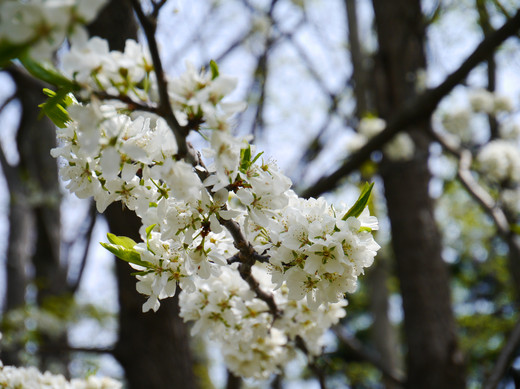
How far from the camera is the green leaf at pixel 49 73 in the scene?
3.21ft

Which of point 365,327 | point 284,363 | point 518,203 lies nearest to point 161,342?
point 284,363

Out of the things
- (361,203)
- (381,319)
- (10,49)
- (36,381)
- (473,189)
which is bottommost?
(36,381)

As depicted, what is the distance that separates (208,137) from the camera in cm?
107

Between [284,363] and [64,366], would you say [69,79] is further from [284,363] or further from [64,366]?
[64,366]

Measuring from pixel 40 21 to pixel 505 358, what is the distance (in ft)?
9.95

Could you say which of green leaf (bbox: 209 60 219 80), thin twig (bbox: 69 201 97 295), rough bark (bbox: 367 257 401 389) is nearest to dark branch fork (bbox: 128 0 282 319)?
green leaf (bbox: 209 60 219 80)

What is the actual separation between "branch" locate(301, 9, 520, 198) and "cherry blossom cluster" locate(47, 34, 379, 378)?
2.21 m

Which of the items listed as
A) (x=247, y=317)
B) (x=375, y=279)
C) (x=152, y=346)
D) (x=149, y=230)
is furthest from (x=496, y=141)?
(x=149, y=230)

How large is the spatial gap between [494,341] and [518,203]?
28.3 feet

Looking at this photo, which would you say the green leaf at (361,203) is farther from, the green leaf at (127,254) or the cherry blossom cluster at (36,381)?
the cherry blossom cluster at (36,381)

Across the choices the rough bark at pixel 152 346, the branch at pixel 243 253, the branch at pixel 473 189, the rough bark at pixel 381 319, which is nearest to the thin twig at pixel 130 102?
the branch at pixel 243 253

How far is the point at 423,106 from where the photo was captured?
11.4 feet

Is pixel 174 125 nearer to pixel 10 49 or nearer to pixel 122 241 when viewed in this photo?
pixel 10 49

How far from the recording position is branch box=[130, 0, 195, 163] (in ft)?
3.09
